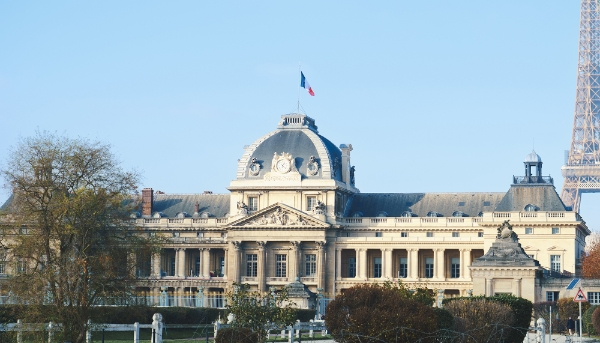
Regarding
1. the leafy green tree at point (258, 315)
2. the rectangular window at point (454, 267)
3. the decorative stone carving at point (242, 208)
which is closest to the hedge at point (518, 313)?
the leafy green tree at point (258, 315)

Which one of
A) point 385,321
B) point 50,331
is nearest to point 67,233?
point 50,331

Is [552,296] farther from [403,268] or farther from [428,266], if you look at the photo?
[403,268]

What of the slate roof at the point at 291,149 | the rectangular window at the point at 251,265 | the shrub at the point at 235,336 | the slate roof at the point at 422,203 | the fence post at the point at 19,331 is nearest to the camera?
the shrub at the point at 235,336

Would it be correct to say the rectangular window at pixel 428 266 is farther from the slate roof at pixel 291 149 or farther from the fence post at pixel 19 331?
the fence post at pixel 19 331

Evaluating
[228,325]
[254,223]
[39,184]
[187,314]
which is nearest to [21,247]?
[39,184]

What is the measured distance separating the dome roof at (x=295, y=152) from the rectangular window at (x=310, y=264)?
26.2 feet

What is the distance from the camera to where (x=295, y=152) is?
12781cm

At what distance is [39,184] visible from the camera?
61656 mm

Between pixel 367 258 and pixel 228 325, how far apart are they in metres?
75.7

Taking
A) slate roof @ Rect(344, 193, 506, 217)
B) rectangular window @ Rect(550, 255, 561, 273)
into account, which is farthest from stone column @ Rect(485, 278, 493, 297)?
slate roof @ Rect(344, 193, 506, 217)

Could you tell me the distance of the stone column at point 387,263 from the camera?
126 m

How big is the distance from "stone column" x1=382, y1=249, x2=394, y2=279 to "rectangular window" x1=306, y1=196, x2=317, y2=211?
8.31 metres

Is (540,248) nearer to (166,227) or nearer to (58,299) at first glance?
(166,227)

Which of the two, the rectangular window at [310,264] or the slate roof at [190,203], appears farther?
the slate roof at [190,203]
